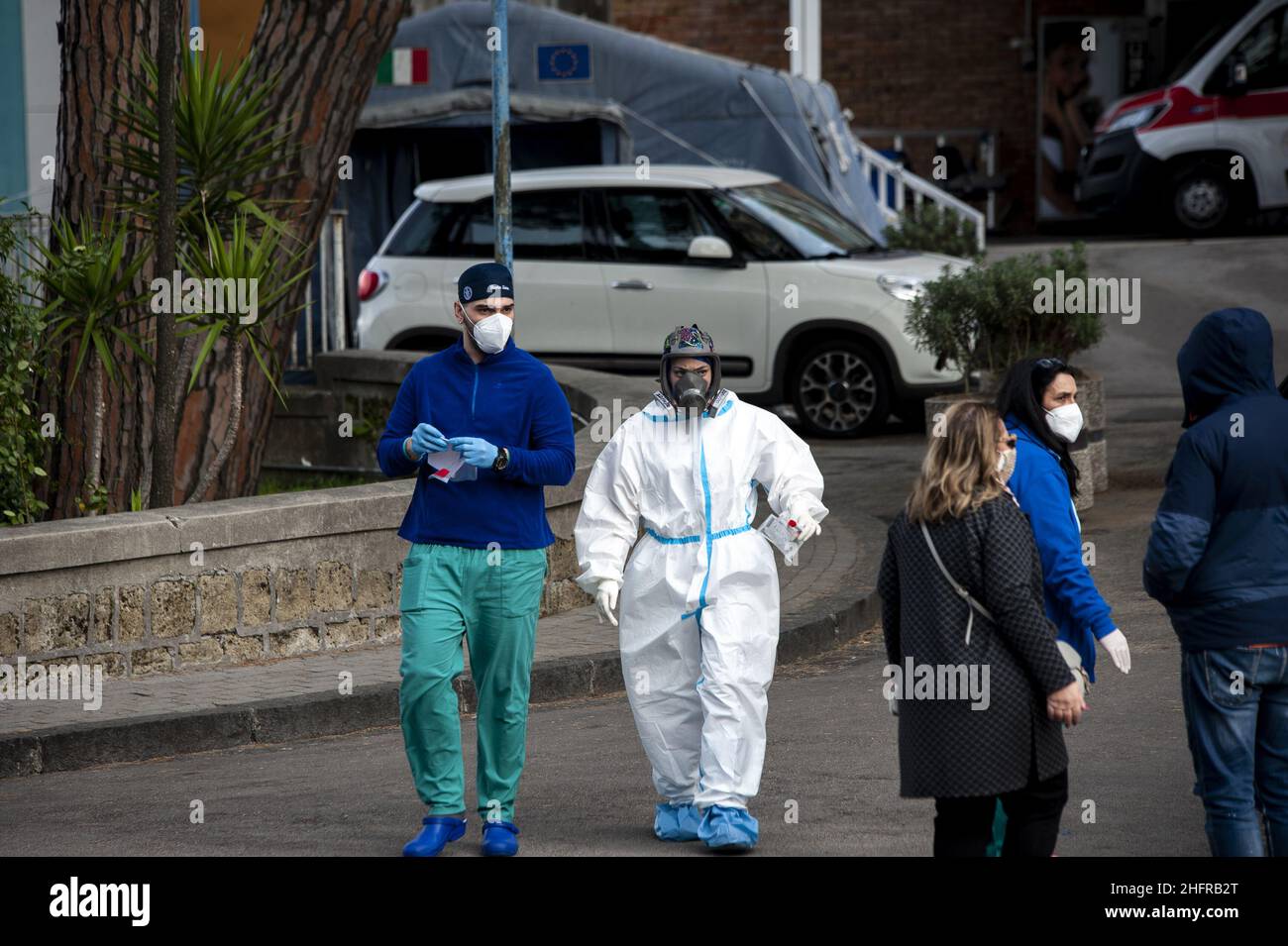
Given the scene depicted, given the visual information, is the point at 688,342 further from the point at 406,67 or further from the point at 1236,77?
the point at 1236,77

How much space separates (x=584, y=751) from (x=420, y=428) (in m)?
1.97

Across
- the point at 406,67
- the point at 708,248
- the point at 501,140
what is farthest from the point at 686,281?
the point at 406,67

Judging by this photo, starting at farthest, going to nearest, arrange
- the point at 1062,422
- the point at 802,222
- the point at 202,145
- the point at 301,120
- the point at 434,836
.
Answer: the point at 802,222 < the point at 301,120 < the point at 202,145 < the point at 434,836 < the point at 1062,422

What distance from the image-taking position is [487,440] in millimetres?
6145

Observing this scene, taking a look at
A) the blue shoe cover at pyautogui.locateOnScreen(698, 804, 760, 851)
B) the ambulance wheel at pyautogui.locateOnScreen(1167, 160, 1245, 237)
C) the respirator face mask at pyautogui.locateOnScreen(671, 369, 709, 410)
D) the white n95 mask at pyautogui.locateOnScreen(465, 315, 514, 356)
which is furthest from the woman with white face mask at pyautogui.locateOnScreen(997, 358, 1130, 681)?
the ambulance wheel at pyautogui.locateOnScreen(1167, 160, 1245, 237)

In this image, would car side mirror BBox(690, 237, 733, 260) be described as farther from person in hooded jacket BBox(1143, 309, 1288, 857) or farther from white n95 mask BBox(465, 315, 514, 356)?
person in hooded jacket BBox(1143, 309, 1288, 857)

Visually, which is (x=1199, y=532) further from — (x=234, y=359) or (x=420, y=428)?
(x=234, y=359)

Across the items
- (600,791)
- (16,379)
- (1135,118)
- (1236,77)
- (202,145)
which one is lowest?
(600,791)

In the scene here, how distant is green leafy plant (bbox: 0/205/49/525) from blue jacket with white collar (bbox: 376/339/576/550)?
3125 millimetres

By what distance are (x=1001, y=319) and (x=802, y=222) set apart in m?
3.78

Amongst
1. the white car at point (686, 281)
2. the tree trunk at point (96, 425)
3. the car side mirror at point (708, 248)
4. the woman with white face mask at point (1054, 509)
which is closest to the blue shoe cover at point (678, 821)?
the woman with white face mask at point (1054, 509)

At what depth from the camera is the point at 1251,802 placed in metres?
5.14

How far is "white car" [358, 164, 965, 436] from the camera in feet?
48.0

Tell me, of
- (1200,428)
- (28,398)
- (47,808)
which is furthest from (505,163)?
(1200,428)
